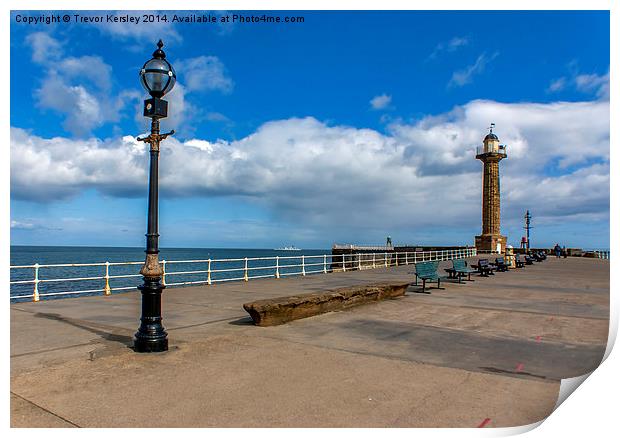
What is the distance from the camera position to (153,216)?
695 cm

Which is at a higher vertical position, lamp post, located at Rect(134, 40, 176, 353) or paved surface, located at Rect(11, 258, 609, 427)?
lamp post, located at Rect(134, 40, 176, 353)

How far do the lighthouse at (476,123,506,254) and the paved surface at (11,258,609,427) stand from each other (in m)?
49.9

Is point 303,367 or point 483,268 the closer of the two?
point 303,367

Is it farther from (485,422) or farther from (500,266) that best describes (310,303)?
(500,266)

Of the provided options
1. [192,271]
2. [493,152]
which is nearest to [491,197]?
[493,152]

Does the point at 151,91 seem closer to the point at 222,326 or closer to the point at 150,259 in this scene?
the point at 150,259

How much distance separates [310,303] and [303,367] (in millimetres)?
3722

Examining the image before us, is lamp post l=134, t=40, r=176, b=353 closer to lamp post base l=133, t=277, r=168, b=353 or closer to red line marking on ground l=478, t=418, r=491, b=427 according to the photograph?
lamp post base l=133, t=277, r=168, b=353

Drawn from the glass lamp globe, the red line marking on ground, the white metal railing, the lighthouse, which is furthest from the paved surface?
the lighthouse

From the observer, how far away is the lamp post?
21.9 feet

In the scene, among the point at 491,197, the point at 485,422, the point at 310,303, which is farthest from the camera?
the point at 491,197

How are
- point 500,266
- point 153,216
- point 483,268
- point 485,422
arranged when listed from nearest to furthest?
point 485,422 → point 153,216 → point 483,268 → point 500,266

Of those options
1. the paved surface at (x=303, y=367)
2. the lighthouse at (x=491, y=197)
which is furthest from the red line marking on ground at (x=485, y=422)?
the lighthouse at (x=491, y=197)

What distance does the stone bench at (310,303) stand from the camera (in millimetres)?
8453
